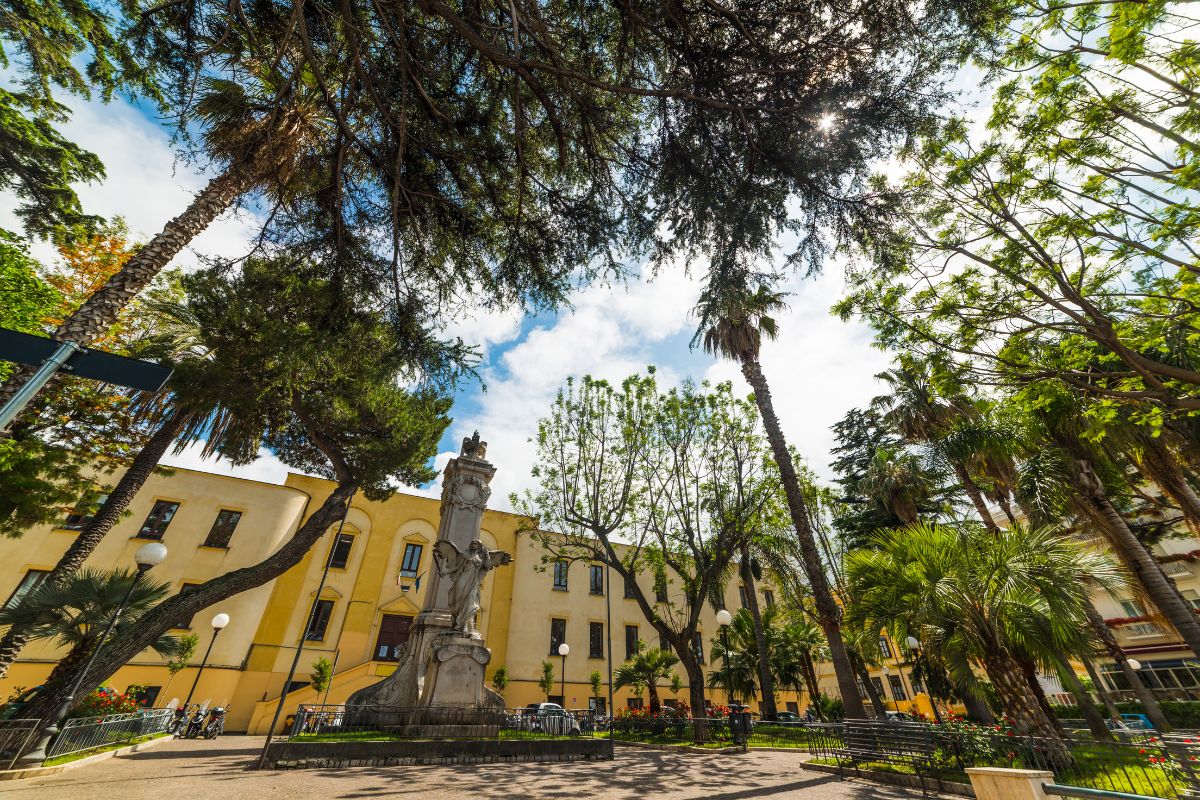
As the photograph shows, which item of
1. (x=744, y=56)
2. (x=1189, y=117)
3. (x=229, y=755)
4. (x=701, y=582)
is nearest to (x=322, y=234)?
(x=744, y=56)

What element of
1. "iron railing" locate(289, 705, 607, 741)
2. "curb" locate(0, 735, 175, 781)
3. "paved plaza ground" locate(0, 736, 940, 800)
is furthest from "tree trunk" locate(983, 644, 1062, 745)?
"curb" locate(0, 735, 175, 781)

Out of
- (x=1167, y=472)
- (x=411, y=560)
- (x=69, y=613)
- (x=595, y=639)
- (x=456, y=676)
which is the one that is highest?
(x=411, y=560)

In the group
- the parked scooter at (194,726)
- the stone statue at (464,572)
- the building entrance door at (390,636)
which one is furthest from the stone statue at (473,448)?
the parked scooter at (194,726)

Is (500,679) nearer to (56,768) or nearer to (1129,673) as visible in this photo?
→ (56,768)

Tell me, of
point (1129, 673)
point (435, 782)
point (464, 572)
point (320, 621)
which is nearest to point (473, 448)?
point (464, 572)

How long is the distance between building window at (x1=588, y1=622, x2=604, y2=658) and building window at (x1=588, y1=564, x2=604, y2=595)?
5.88ft

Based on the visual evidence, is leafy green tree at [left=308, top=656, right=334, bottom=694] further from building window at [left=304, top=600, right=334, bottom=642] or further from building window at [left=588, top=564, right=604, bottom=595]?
building window at [left=588, top=564, right=604, bottom=595]

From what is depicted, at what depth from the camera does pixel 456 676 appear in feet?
33.9

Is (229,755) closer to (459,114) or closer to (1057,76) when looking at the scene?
(459,114)

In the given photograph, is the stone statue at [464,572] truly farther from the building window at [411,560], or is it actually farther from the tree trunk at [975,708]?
the tree trunk at [975,708]

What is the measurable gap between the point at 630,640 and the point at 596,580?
3956mm

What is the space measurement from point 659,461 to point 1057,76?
Result: 44.8 feet

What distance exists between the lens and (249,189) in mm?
6586

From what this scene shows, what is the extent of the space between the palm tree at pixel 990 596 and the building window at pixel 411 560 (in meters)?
22.1
